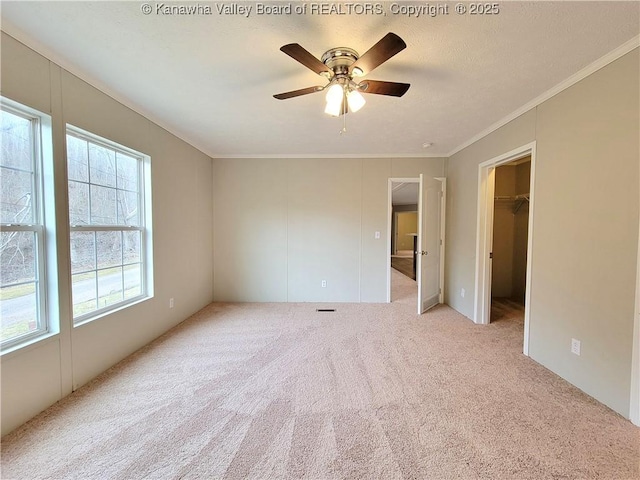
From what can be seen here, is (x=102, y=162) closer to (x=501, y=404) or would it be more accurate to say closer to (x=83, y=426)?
(x=83, y=426)

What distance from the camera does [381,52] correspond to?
1.41 metres

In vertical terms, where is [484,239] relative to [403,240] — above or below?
above

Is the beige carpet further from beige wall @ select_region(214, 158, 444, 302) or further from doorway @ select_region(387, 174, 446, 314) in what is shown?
beige wall @ select_region(214, 158, 444, 302)

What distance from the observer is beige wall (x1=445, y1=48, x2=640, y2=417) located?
1704 millimetres

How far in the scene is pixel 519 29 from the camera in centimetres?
152

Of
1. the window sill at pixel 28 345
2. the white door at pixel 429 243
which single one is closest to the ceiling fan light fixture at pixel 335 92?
the white door at pixel 429 243

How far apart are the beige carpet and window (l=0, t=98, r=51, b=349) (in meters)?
0.65

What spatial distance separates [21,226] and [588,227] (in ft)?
12.8

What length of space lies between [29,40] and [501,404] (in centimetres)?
392

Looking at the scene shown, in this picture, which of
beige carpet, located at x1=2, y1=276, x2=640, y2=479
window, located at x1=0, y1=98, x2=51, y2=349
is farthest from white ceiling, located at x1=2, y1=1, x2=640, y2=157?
beige carpet, located at x1=2, y1=276, x2=640, y2=479

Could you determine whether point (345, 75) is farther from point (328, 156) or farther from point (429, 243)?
point (429, 243)

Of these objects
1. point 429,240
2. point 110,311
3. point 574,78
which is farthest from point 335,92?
point 429,240

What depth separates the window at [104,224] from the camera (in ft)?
6.83

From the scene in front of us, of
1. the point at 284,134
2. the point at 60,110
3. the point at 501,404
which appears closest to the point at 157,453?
the point at 501,404
